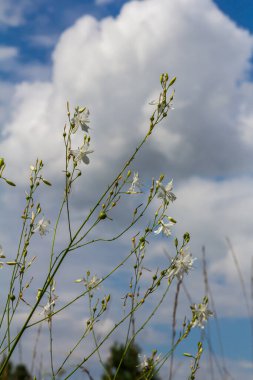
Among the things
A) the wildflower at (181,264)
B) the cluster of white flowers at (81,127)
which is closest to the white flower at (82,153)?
the cluster of white flowers at (81,127)

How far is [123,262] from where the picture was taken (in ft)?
10.5

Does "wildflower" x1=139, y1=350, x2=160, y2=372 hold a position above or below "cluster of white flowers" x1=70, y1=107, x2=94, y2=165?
below

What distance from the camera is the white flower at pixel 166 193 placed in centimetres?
328

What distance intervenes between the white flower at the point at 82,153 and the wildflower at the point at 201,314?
1.03 metres

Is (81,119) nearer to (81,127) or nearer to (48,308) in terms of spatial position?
(81,127)

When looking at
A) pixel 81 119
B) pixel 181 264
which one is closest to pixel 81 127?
pixel 81 119

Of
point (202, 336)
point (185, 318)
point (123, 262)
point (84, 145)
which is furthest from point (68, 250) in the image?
point (202, 336)

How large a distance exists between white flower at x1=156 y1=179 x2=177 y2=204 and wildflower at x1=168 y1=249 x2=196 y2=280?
29cm

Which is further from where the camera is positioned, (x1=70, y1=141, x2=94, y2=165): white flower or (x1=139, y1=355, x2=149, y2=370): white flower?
(x1=139, y1=355, x2=149, y2=370): white flower

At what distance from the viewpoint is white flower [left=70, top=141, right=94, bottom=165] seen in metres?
3.17

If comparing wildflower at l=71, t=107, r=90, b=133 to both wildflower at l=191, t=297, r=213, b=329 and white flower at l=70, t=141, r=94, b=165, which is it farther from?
wildflower at l=191, t=297, r=213, b=329

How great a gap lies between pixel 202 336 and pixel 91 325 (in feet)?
3.55

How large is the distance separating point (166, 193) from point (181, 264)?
393mm

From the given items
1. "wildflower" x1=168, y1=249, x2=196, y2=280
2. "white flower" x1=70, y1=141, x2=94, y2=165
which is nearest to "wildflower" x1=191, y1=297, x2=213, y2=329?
"wildflower" x1=168, y1=249, x2=196, y2=280
